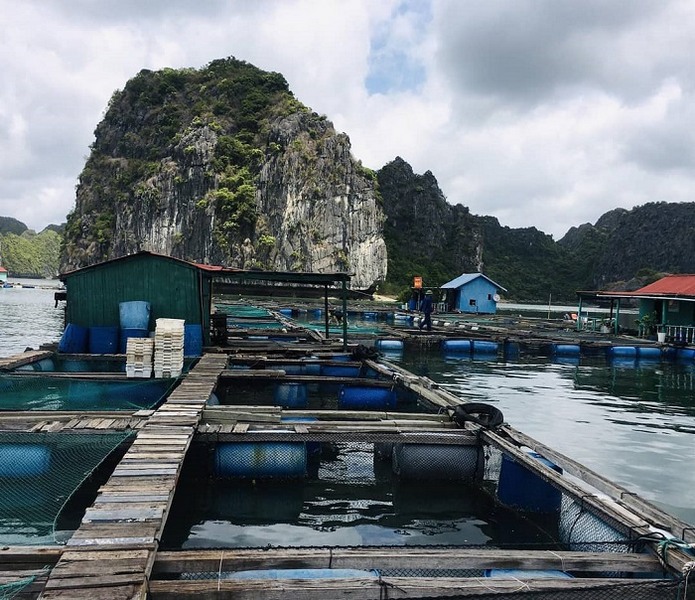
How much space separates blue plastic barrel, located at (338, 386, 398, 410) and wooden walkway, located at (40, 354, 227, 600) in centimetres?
591

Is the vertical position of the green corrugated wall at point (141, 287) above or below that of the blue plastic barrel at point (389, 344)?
above

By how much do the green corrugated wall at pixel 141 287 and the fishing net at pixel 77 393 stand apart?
16.2 feet

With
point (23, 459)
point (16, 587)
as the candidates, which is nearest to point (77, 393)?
point (23, 459)

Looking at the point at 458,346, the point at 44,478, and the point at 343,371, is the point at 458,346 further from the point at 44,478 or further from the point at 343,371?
the point at 44,478

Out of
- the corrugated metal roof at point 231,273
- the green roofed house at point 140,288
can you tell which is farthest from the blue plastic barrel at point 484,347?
the green roofed house at point 140,288

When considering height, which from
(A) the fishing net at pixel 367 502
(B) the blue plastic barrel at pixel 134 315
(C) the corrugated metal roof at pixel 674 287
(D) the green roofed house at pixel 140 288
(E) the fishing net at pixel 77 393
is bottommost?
(A) the fishing net at pixel 367 502

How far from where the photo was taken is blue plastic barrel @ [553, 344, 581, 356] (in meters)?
31.9

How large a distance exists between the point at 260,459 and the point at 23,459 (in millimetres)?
3597

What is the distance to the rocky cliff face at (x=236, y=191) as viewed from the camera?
98312 millimetres

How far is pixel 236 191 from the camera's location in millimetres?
98812

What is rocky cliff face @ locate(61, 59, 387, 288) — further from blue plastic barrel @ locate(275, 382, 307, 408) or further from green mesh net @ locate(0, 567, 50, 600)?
green mesh net @ locate(0, 567, 50, 600)

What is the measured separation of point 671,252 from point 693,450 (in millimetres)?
191831

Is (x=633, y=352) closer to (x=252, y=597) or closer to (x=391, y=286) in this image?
(x=252, y=597)

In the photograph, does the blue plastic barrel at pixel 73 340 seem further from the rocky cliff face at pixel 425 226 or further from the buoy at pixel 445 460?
the rocky cliff face at pixel 425 226
